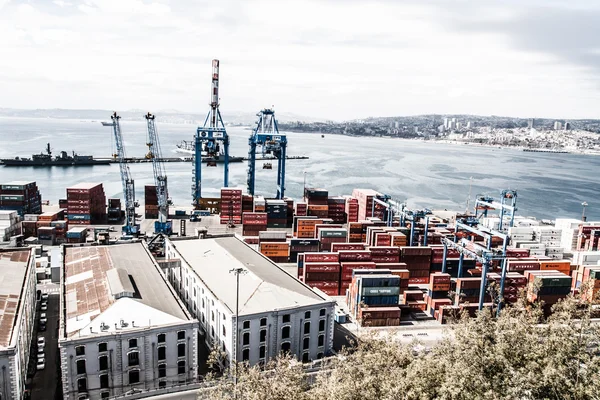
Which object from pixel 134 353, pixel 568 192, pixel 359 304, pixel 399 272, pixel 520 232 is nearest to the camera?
pixel 134 353

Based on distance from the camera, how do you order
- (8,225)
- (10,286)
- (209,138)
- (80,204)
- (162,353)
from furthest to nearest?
(209,138) < (80,204) < (8,225) < (10,286) < (162,353)

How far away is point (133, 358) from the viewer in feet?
79.0

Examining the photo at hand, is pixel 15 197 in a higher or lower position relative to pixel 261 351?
higher

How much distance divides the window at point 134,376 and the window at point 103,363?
53.4 inches

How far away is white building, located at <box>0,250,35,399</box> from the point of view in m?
20.6

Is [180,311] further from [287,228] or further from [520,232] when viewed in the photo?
[520,232]

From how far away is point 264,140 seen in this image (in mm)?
77250

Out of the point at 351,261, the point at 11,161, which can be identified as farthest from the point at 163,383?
the point at 11,161

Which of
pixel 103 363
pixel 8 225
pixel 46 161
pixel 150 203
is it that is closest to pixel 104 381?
pixel 103 363

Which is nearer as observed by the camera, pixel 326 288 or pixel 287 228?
pixel 326 288

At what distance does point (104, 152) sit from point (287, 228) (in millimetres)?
124153

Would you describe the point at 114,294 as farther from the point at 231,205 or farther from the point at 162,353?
the point at 231,205

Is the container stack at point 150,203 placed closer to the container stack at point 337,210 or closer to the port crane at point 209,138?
the port crane at point 209,138

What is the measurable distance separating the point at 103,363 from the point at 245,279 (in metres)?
10.2
